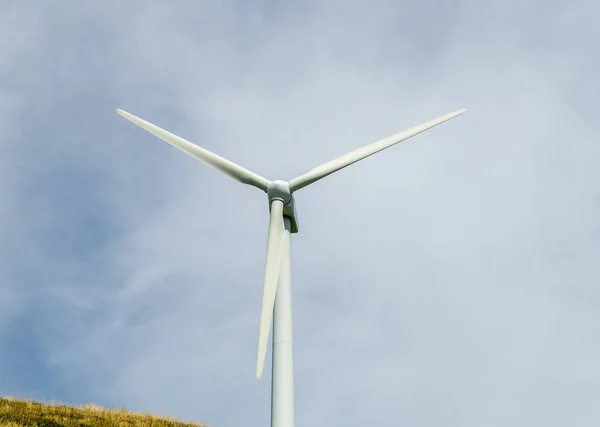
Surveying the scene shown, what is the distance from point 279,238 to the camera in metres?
24.8

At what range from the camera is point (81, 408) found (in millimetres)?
36375

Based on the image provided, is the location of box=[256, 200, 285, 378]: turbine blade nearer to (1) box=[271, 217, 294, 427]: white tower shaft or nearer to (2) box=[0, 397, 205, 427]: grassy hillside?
(1) box=[271, 217, 294, 427]: white tower shaft

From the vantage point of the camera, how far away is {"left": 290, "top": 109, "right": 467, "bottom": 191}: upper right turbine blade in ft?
88.1

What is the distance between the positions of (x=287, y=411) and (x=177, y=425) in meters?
16.8

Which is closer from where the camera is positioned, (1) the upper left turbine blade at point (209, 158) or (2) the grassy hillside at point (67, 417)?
(1) the upper left turbine blade at point (209, 158)

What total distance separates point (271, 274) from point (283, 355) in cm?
295

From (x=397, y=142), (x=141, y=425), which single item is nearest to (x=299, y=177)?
(x=397, y=142)

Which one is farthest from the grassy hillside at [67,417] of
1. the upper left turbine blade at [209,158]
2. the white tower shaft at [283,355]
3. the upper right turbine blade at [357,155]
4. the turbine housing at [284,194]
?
the upper right turbine blade at [357,155]

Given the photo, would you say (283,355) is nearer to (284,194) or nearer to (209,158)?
(284,194)

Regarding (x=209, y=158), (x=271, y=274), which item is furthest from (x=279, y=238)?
(x=209, y=158)

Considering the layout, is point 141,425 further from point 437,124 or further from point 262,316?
point 437,124

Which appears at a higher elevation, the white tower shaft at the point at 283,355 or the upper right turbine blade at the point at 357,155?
the upper right turbine blade at the point at 357,155

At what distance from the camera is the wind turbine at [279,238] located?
69.5ft

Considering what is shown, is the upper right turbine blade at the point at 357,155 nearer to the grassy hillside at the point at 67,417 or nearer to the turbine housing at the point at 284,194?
the turbine housing at the point at 284,194
